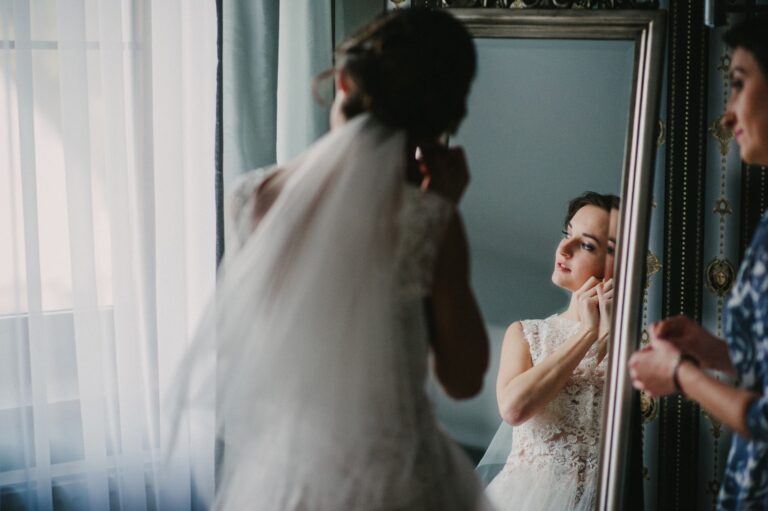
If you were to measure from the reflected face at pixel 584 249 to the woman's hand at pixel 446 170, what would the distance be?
554 millimetres

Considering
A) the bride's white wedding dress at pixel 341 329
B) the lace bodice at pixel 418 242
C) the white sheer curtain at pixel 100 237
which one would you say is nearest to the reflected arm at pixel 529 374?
the bride's white wedding dress at pixel 341 329

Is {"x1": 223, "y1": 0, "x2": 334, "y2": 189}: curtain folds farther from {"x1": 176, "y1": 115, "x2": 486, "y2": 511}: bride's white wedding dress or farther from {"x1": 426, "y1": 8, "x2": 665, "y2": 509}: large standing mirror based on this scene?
{"x1": 176, "y1": 115, "x2": 486, "y2": 511}: bride's white wedding dress

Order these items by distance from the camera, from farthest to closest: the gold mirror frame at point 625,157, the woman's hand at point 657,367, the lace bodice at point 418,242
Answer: the gold mirror frame at point 625,157 < the woman's hand at point 657,367 < the lace bodice at point 418,242

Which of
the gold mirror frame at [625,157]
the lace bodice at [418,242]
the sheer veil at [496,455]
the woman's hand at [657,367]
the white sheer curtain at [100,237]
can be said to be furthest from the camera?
the white sheer curtain at [100,237]

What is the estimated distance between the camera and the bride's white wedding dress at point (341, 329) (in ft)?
3.59

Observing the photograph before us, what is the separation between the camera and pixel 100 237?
206 centimetres

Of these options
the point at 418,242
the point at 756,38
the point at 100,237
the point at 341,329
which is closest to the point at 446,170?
the point at 418,242

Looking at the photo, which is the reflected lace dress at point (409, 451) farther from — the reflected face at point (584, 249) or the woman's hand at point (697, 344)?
the reflected face at point (584, 249)

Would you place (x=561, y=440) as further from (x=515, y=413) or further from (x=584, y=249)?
(x=584, y=249)

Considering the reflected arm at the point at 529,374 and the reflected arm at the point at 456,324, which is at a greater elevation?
the reflected arm at the point at 456,324

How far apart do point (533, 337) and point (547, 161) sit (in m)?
0.41

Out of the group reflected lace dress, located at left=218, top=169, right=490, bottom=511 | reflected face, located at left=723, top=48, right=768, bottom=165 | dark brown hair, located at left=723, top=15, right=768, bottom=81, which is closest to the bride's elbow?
reflected lace dress, located at left=218, top=169, right=490, bottom=511

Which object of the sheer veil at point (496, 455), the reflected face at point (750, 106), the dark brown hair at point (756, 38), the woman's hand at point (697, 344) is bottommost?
the sheer veil at point (496, 455)

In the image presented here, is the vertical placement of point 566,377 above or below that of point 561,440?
above
